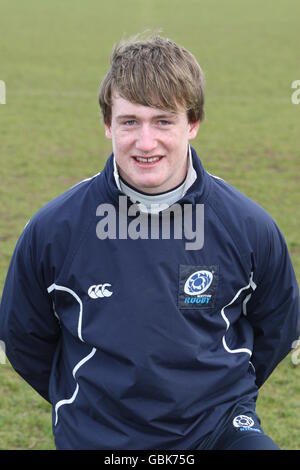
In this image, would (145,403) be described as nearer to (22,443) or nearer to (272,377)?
(22,443)

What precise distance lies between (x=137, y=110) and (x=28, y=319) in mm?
930

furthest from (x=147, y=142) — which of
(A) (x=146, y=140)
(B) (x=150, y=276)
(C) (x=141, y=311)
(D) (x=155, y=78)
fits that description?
(C) (x=141, y=311)

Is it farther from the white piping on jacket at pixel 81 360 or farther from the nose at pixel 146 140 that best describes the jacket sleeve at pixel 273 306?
the white piping on jacket at pixel 81 360

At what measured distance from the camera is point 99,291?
304cm

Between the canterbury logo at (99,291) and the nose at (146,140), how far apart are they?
19.5 inches

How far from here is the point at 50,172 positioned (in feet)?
32.9

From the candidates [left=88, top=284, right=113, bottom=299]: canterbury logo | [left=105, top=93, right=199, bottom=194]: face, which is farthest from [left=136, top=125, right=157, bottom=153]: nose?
[left=88, top=284, right=113, bottom=299]: canterbury logo

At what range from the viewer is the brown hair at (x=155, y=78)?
3.00 m

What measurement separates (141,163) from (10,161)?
770cm

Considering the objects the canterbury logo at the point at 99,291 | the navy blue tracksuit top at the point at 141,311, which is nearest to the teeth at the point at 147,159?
the navy blue tracksuit top at the point at 141,311

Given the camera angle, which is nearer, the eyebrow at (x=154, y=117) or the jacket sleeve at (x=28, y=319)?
the eyebrow at (x=154, y=117)

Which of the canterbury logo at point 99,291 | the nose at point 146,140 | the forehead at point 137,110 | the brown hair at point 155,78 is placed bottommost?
the canterbury logo at point 99,291

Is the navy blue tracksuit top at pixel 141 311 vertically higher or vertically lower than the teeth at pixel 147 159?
lower

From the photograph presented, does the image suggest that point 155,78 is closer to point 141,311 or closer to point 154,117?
point 154,117
